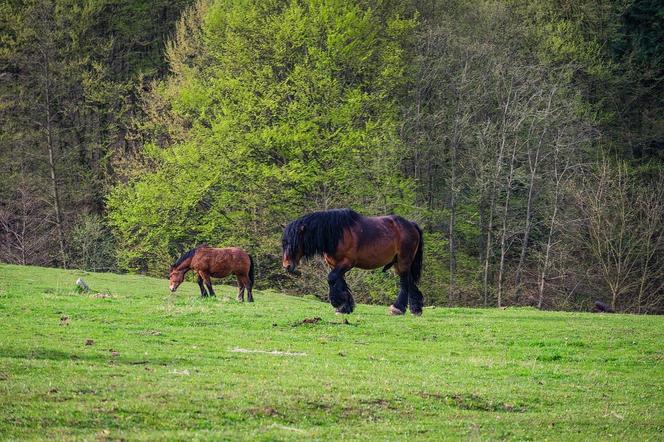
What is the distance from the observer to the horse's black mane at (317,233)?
22.6 metres

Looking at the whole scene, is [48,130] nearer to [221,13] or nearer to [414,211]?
[221,13]

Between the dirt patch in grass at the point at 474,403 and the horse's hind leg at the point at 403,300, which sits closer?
the dirt patch in grass at the point at 474,403

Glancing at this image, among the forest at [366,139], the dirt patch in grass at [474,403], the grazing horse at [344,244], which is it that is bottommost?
the forest at [366,139]

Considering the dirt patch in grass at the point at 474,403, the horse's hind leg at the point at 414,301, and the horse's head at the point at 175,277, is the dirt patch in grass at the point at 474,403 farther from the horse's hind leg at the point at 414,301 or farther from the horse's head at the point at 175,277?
the horse's head at the point at 175,277

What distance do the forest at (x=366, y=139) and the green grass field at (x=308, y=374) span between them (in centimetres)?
1975

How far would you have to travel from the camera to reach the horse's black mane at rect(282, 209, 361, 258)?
2264cm

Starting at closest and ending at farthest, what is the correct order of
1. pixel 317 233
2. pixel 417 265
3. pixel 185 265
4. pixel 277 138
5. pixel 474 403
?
pixel 474 403 < pixel 317 233 < pixel 417 265 < pixel 185 265 < pixel 277 138

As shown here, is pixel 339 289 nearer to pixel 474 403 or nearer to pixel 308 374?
pixel 308 374

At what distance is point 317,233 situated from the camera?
22.6 meters

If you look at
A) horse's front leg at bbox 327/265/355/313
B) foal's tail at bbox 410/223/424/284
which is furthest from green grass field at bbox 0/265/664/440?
foal's tail at bbox 410/223/424/284

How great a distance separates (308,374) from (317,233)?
812 cm

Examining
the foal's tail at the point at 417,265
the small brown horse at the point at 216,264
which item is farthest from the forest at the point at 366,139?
the foal's tail at the point at 417,265

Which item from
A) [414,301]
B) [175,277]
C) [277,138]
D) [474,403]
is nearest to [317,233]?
[414,301]

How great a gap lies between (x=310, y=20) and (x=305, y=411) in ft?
115
